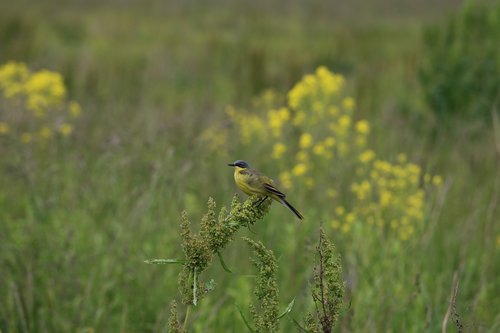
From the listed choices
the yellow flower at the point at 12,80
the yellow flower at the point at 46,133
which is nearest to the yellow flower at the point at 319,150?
the yellow flower at the point at 46,133

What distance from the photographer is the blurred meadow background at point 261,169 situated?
3379 millimetres

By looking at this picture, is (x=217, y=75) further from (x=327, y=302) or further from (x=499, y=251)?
(x=327, y=302)

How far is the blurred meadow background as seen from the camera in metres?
3.38

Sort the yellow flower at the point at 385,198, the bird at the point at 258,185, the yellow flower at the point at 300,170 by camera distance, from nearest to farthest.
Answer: the bird at the point at 258,185, the yellow flower at the point at 385,198, the yellow flower at the point at 300,170

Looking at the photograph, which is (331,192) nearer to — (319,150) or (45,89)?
(319,150)

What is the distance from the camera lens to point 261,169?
20.4 ft

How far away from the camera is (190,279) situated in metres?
1.34

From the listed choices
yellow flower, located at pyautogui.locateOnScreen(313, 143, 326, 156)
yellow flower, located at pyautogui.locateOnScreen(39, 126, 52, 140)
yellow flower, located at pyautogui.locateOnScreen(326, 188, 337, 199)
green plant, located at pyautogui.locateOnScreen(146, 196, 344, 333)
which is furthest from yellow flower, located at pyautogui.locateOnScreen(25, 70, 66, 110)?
green plant, located at pyautogui.locateOnScreen(146, 196, 344, 333)

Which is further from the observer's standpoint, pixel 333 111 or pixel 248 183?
pixel 333 111

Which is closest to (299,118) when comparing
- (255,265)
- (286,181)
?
(286,181)

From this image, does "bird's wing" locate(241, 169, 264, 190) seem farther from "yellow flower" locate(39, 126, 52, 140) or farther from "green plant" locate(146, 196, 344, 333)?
"yellow flower" locate(39, 126, 52, 140)

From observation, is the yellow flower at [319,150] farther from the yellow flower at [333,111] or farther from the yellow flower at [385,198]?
the yellow flower at [333,111]

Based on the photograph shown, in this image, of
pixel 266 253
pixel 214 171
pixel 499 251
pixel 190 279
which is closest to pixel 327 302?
pixel 266 253

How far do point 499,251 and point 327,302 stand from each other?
331cm
